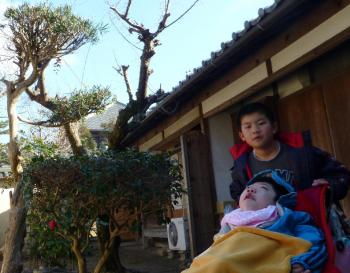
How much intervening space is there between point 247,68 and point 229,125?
1.74 m

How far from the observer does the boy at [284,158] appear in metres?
2.82

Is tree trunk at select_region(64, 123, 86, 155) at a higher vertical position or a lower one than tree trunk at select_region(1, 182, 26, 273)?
higher

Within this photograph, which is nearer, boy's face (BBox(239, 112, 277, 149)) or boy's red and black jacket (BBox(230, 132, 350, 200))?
boy's red and black jacket (BBox(230, 132, 350, 200))

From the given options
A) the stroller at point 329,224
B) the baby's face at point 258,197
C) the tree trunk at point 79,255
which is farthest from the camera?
the tree trunk at point 79,255

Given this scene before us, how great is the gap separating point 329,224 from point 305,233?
0.28m

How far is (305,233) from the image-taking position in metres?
2.35

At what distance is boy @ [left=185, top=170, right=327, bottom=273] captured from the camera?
2.11 m

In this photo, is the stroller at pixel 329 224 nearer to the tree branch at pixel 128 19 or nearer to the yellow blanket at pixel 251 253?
the yellow blanket at pixel 251 253

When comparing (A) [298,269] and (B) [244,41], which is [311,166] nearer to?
(A) [298,269]

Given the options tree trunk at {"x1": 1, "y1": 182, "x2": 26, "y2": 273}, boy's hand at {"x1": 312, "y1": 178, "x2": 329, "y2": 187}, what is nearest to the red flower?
tree trunk at {"x1": 1, "y1": 182, "x2": 26, "y2": 273}

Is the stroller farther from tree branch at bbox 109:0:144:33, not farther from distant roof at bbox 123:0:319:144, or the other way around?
tree branch at bbox 109:0:144:33

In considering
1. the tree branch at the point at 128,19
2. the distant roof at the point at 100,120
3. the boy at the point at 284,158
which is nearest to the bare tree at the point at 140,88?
the tree branch at the point at 128,19

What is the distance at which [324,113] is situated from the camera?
5234mm

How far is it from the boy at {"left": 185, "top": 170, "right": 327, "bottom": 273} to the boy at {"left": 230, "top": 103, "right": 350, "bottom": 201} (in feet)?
0.87
